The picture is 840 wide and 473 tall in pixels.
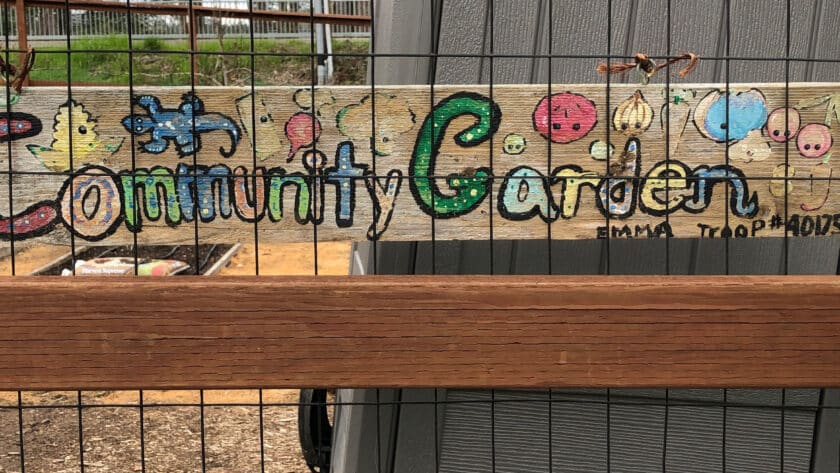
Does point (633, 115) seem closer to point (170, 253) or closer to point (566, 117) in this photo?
point (566, 117)

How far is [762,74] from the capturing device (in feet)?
9.95

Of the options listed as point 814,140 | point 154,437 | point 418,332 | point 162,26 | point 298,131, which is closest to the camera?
point 418,332

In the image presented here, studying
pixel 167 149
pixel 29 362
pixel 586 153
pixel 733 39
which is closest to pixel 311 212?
pixel 167 149

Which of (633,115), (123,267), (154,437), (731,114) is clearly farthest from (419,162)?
(123,267)

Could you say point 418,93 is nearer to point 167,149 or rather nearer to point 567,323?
point 167,149

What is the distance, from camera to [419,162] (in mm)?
2467

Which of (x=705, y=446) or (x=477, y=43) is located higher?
(x=477, y=43)

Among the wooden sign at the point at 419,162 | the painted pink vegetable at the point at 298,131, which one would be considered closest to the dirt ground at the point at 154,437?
the wooden sign at the point at 419,162

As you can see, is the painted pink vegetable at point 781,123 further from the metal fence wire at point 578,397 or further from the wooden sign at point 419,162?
the metal fence wire at point 578,397

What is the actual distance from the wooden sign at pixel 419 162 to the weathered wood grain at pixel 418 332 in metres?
0.71

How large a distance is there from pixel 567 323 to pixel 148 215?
121cm

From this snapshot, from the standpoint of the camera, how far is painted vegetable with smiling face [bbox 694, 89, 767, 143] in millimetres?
2508

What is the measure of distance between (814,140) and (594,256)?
77 cm

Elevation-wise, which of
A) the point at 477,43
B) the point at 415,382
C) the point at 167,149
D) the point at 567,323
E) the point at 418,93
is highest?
the point at 477,43
